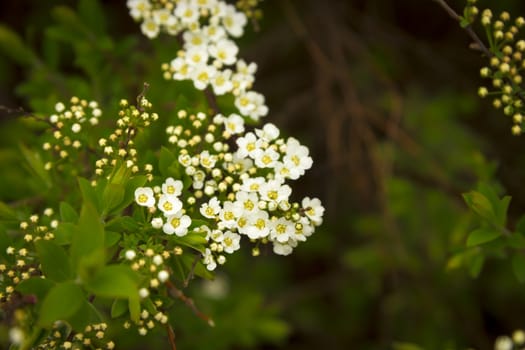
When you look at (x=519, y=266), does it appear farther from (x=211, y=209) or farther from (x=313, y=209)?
(x=211, y=209)

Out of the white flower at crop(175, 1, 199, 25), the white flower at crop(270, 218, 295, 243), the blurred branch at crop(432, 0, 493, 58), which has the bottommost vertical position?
the white flower at crop(270, 218, 295, 243)

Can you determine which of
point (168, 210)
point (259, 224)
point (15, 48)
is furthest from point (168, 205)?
point (15, 48)

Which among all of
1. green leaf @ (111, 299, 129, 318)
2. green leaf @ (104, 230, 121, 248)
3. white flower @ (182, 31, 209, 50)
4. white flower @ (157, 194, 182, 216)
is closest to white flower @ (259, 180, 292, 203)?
white flower @ (157, 194, 182, 216)

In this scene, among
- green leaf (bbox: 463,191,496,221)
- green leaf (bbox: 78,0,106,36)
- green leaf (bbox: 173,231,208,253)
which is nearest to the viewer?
green leaf (bbox: 173,231,208,253)

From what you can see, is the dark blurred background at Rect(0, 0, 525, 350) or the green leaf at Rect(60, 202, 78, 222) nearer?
the green leaf at Rect(60, 202, 78, 222)

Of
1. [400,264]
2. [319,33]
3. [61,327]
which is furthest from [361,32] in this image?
[61,327]

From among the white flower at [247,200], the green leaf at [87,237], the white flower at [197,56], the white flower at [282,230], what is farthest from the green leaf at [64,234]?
the white flower at [197,56]

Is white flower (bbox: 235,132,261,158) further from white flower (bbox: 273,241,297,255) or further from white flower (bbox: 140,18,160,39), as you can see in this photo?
white flower (bbox: 140,18,160,39)
